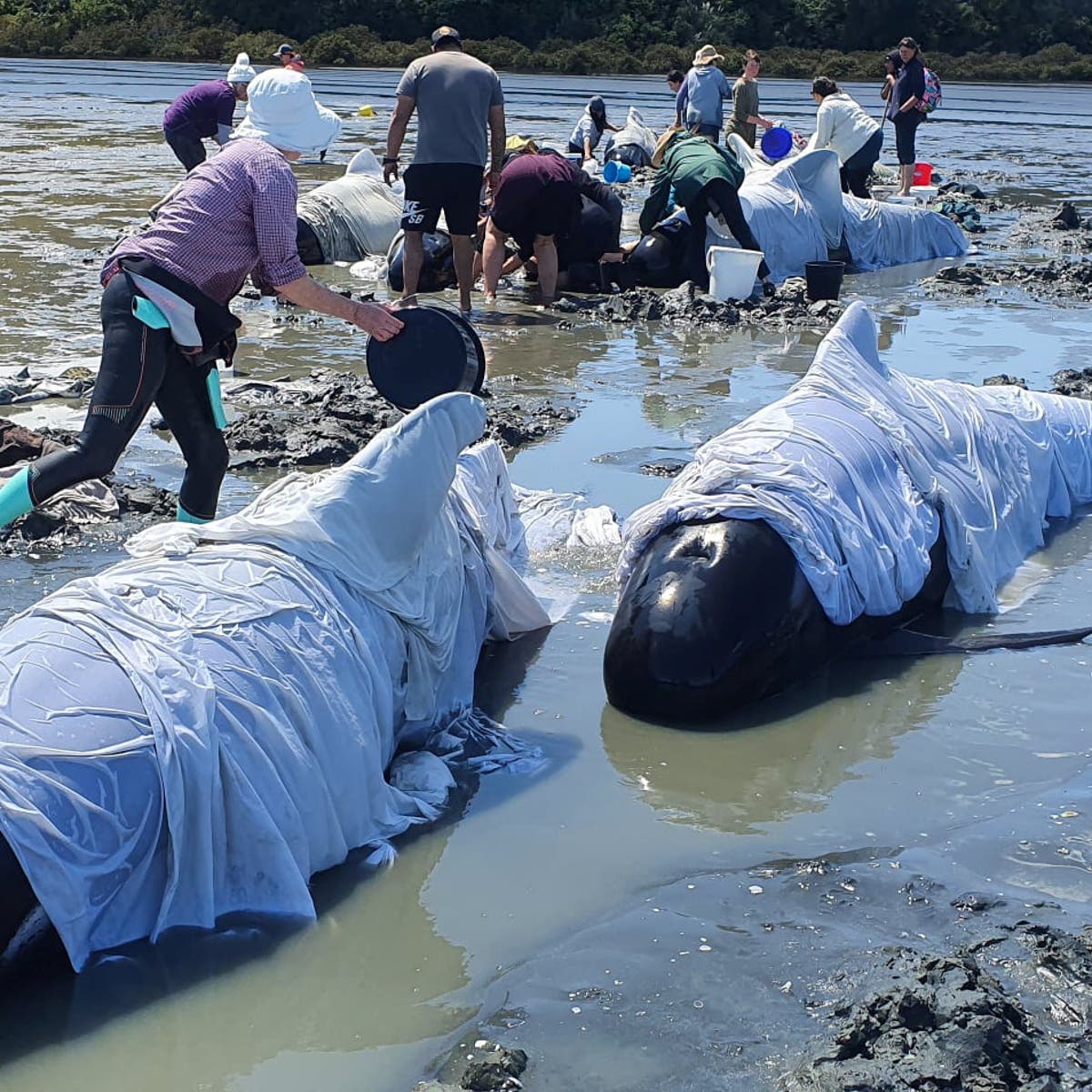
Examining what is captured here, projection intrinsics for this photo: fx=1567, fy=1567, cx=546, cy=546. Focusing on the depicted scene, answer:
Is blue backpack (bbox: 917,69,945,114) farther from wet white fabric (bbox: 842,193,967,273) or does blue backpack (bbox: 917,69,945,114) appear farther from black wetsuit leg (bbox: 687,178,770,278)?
black wetsuit leg (bbox: 687,178,770,278)

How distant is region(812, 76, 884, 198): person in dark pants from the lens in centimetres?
1731

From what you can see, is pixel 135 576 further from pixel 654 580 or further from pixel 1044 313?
pixel 1044 313

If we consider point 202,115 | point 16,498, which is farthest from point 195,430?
point 202,115

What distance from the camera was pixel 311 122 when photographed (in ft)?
19.7

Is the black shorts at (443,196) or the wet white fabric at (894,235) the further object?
the wet white fabric at (894,235)

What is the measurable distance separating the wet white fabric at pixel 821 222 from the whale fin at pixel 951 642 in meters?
8.21

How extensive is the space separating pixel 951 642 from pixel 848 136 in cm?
1256

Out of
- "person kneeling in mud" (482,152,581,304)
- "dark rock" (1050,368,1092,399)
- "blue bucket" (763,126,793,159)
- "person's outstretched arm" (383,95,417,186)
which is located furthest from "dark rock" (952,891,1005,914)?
"blue bucket" (763,126,793,159)

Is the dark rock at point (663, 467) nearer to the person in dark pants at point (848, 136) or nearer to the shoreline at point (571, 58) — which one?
the person in dark pants at point (848, 136)

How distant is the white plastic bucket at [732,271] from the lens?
500 inches

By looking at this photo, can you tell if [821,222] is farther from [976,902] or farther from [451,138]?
[976,902]

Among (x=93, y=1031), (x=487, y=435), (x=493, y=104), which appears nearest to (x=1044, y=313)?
(x=493, y=104)

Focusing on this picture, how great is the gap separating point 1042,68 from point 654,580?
202 ft

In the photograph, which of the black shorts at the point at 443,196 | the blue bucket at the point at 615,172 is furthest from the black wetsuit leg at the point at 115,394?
the blue bucket at the point at 615,172
